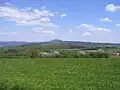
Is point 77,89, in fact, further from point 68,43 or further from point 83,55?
point 68,43

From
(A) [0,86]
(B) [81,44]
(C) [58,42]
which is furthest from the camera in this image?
(C) [58,42]

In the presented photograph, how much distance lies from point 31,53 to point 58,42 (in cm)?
5583

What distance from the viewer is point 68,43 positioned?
121938mm

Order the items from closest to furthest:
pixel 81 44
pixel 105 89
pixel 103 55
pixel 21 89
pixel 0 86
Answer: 1. pixel 21 89
2. pixel 0 86
3. pixel 105 89
4. pixel 103 55
5. pixel 81 44

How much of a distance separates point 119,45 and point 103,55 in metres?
39.4

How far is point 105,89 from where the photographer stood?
18688mm

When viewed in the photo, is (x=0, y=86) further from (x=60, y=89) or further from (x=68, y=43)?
(x=68, y=43)

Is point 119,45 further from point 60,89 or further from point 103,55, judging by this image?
point 60,89

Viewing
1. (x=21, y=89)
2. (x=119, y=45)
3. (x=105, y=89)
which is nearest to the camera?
(x=21, y=89)

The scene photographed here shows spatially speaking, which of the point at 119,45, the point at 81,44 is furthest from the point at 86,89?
the point at 81,44

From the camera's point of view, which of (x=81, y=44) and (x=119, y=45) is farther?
(x=81, y=44)

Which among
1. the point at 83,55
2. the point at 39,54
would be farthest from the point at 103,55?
the point at 39,54

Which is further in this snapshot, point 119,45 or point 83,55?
point 119,45

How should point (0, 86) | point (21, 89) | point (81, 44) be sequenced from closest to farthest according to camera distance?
point (21, 89), point (0, 86), point (81, 44)
